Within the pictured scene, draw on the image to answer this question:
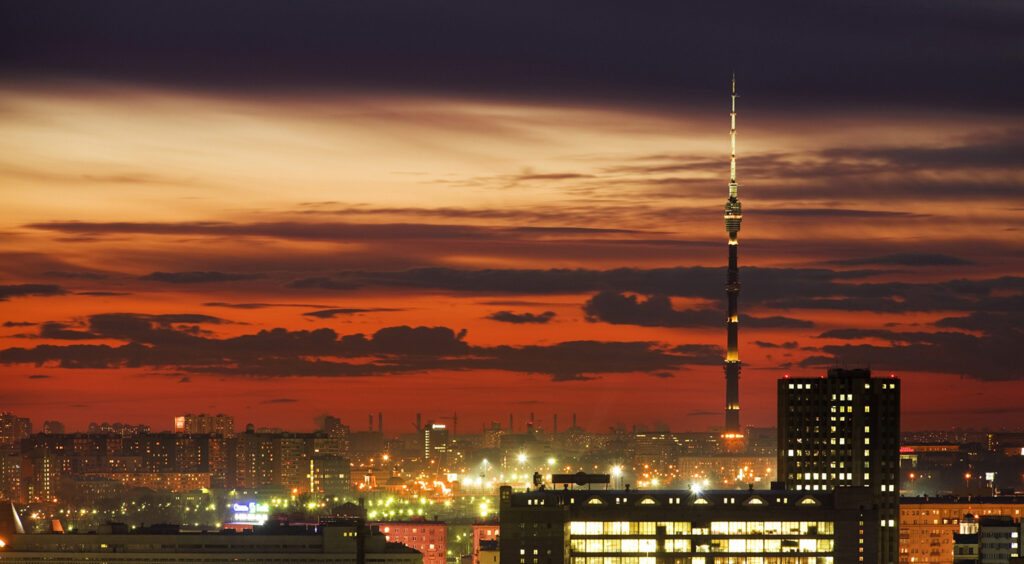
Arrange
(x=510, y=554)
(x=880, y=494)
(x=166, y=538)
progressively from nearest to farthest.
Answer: (x=510, y=554) < (x=166, y=538) < (x=880, y=494)

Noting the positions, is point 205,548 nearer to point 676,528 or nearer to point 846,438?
point 676,528

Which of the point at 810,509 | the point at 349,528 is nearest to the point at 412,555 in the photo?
the point at 349,528

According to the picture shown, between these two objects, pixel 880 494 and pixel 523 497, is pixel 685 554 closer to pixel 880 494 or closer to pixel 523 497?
pixel 523 497

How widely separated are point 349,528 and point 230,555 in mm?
7741

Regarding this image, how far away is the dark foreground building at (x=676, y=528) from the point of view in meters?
122

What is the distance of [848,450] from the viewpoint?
158m

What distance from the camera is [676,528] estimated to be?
124 meters

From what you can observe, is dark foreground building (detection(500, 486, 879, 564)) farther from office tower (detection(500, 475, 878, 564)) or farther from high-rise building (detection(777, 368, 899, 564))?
high-rise building (detection(777, 368, 899, 564))

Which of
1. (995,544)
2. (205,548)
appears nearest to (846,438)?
(995,544)

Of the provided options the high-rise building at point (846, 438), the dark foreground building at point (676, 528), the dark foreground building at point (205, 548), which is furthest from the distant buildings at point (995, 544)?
the dark foreground building at point (205, 548)

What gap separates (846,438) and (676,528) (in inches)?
1491

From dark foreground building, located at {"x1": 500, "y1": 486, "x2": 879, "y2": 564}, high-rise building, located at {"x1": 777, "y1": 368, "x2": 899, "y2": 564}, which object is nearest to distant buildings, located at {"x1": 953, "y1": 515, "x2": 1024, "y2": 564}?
high-rise building, located at {"x1": 777, "y1": 368, "x2": 899, "y2": 564}

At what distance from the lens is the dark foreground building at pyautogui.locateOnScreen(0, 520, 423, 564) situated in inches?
5340

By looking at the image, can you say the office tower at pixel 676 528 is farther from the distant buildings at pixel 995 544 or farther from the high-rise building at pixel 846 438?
the distant buildings at pixel 995 544
